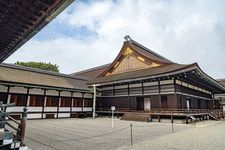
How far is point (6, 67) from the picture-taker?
1778 cm

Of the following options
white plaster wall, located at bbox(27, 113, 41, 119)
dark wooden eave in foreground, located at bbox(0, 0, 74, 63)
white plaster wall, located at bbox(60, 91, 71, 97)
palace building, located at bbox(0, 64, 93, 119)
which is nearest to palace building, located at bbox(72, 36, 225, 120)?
palace building, located at bbox(0, 64, 93, 119)

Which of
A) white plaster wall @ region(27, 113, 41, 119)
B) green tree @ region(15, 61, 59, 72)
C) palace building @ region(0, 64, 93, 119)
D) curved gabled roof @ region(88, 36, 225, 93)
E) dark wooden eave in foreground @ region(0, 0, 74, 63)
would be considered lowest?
white plaster wall @ region(27, 113, 41, 119)

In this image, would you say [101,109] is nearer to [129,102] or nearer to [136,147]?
[129,102]

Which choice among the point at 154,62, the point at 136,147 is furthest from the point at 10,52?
the point at 154,62

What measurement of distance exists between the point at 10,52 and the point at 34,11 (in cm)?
267

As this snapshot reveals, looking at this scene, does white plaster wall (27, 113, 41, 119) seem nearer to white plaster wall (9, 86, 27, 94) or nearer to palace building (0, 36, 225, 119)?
palace building (0, 36, 225, 119)

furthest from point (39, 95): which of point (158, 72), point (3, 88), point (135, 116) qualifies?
point (158, 72)

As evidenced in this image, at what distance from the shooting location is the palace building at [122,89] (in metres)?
15.3

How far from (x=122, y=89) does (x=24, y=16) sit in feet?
Result: 52.6

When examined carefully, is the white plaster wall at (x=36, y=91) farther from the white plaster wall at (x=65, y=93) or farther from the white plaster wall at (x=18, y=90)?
the white plaster wall at (x=65, y=93)

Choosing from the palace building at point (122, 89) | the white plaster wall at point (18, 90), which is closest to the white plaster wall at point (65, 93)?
the palace building at point (122, 89)

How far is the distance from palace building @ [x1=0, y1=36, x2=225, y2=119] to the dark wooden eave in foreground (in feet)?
30.5

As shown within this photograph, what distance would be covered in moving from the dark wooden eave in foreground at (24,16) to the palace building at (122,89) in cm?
930

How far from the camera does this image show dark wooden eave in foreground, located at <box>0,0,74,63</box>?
150 inches
